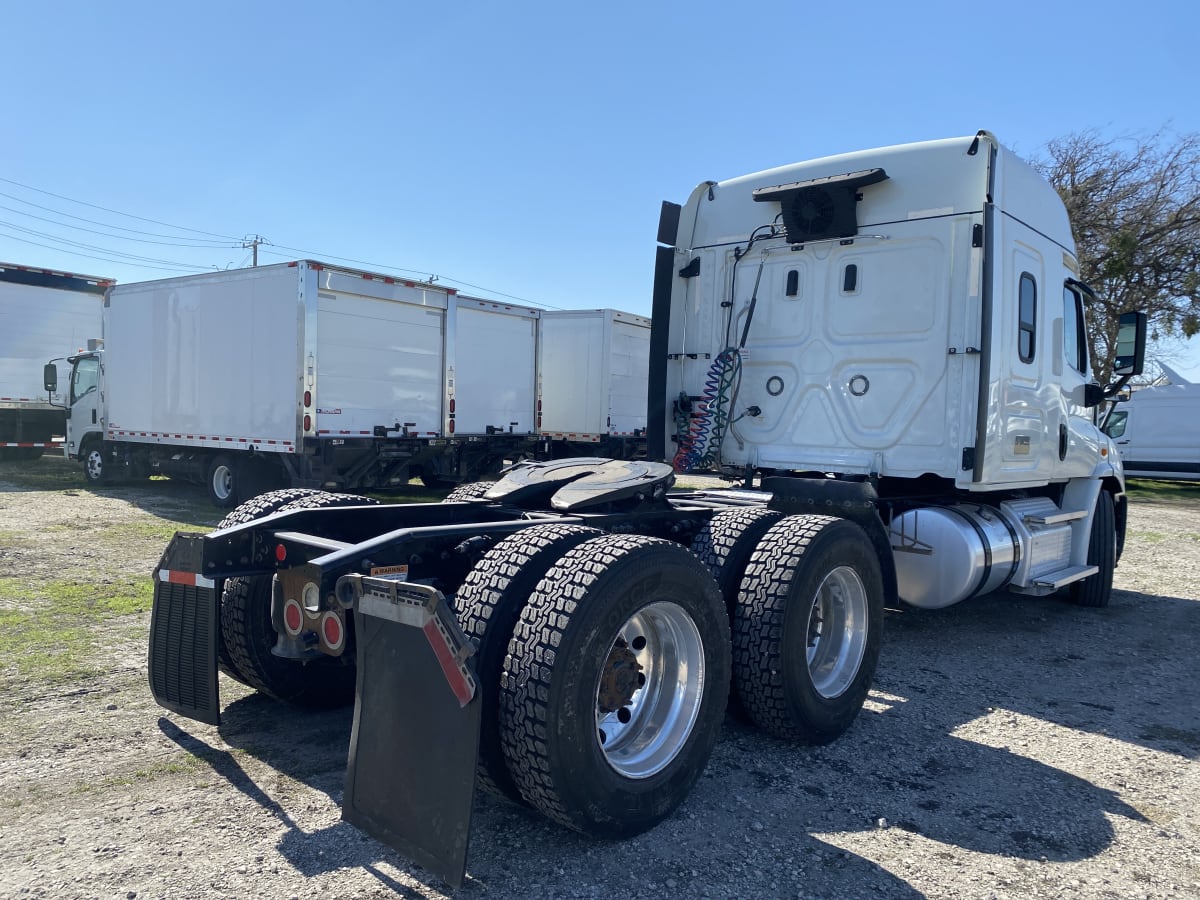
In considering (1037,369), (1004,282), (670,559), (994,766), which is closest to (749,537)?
(670,559)

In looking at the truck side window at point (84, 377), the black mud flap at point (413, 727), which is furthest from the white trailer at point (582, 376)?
the black mud flap at point (413, 727)

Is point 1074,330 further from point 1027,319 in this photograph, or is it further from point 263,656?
point 263,656

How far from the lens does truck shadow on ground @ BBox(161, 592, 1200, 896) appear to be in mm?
2998

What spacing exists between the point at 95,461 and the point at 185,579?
13.9m

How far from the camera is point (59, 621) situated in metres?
5.84

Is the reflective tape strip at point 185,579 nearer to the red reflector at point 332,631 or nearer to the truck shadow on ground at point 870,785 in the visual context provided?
the red reflector at point 332,631

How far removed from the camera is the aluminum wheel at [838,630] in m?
4.44

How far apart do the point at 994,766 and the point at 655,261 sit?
4.40 meters

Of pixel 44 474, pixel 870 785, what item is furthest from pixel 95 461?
pixel 870 785

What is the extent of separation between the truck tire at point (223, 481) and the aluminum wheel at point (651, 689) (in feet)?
35.0

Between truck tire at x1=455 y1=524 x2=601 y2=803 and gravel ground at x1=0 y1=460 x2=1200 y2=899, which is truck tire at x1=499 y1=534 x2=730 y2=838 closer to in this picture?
truck tire at x1=455 y1=524 x2=601 y2=803

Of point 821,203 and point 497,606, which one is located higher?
point 821,203

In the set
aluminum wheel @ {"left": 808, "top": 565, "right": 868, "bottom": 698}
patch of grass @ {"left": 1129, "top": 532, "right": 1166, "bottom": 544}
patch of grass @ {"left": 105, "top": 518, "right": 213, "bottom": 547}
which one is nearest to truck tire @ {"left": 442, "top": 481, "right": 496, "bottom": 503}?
aluminum wheel @ {"left": 808, "top": 565, "right": 868, "bottom": 698}

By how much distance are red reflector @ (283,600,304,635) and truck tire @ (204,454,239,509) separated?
390 inches
